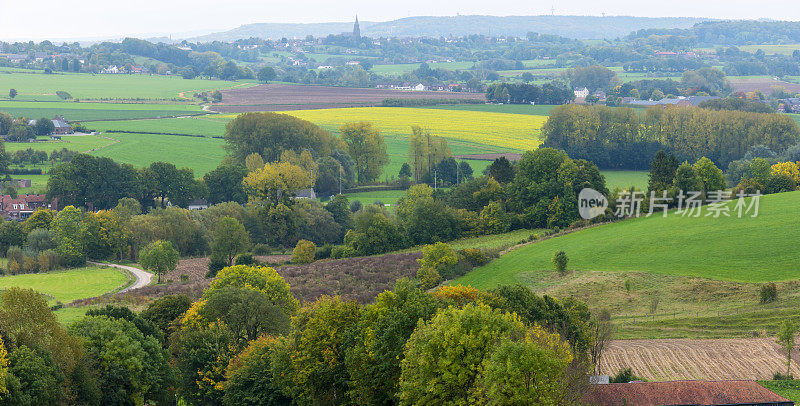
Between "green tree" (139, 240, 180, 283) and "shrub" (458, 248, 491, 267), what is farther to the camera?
"green tree" (139, 240, 180, 283)

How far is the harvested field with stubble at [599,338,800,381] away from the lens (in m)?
37.2

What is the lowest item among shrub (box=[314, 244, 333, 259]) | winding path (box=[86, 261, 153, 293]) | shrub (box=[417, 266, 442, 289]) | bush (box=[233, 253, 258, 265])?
winding path (box=[86, 261, 153, 293])

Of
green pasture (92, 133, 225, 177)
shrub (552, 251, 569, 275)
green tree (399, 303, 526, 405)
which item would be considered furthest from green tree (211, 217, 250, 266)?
green tree (399, 303, 526, 405)

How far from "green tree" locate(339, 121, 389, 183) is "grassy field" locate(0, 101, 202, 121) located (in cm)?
5624

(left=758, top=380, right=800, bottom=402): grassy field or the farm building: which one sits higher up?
the farm building

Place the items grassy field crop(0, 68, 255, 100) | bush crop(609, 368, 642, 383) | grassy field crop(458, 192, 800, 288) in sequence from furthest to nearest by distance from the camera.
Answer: grassy field crop(0, 68, 255, 100) < grassy field crop(458, 192, 800, 288) < bush crop(609, 368, 642, 383)

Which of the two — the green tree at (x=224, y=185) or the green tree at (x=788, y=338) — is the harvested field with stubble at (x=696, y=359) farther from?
the green tree at (x=224, y=185)

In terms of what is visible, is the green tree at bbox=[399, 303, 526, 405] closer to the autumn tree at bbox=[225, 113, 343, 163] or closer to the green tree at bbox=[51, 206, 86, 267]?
the green tree at bbox=[51, 206, 86, 267]

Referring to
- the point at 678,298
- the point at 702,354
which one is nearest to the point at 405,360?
the point at 702,354

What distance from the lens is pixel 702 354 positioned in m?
39.3

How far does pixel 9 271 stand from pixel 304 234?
90.9ft

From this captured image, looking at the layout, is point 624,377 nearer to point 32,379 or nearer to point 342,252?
point 32,379

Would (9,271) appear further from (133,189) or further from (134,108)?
(134,108)

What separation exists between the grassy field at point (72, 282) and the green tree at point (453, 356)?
3965 centimetres
